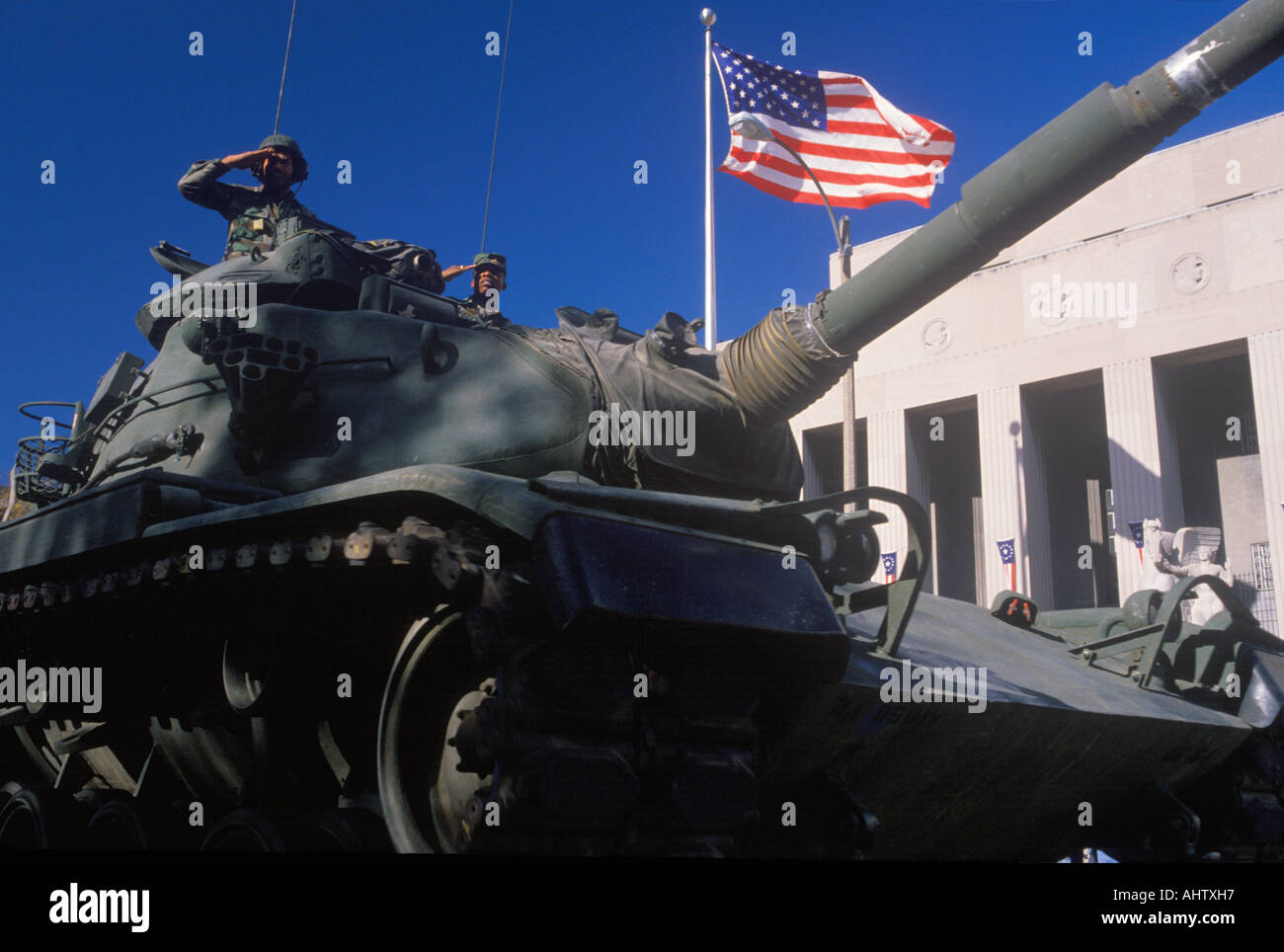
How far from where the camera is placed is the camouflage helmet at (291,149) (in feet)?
24.4

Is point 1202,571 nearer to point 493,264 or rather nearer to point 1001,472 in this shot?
point 1001,472

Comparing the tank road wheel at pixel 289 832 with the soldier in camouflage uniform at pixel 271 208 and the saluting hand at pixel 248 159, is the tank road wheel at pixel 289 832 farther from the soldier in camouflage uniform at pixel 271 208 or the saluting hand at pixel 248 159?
the saluting hand at pixel 248 159

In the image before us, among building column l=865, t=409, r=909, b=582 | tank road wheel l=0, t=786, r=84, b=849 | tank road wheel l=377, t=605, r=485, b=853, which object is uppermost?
building column l=865, t=409, r=909, b=582

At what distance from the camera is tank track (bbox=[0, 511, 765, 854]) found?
3166 mm

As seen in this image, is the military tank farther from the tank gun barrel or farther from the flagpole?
the flagpole

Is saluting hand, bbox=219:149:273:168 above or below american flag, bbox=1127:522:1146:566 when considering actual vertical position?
above

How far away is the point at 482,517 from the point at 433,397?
1.79 metres

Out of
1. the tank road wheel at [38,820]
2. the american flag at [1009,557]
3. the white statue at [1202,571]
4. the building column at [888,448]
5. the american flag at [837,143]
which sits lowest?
the tank road wheel at [38,820]

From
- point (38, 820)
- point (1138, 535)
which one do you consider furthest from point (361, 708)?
point (1138, 535)

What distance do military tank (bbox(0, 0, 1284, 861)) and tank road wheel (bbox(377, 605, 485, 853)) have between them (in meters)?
0.01

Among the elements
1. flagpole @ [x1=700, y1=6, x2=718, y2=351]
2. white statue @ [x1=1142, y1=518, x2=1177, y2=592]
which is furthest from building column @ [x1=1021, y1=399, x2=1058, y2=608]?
flagpole @ [x1=700, y1=6, x2=718, y2=351]

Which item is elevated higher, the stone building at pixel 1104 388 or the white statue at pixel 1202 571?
the stone building at pixel 1104 388

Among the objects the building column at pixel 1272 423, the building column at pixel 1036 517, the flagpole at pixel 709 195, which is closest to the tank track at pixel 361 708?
the flagpole at pixel 709 195

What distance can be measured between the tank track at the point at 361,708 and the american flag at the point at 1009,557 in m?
18.7
